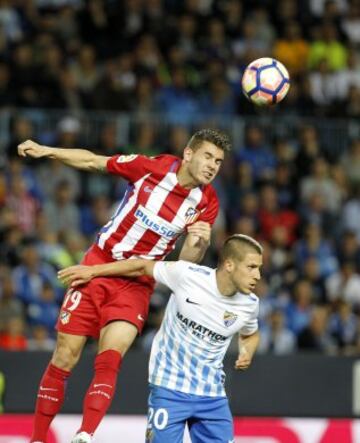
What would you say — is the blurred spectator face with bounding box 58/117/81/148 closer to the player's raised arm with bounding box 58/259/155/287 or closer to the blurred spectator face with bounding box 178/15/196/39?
the blurred spectator face with bounding box 178/15/196/39

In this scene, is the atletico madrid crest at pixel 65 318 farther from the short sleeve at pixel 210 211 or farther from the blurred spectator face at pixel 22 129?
the blurred spectator face at pixel 22 129

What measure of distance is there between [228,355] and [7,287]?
266 cm

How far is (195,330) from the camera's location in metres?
7.70

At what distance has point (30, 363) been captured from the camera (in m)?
11.1

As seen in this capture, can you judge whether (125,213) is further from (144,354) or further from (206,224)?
(144,354)

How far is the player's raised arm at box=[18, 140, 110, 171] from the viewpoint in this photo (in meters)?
7.91

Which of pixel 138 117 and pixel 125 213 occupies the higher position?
pixel 138 117

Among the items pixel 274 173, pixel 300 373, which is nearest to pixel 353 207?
pixel 274 173

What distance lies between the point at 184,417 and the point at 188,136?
737 cm

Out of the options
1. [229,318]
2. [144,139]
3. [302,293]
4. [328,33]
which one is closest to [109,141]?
[144,139]

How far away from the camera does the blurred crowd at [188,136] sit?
13336 millimetres

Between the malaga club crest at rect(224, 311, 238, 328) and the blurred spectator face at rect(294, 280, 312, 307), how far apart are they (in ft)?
19.7

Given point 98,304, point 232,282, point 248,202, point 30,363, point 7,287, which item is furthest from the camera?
point 248,202

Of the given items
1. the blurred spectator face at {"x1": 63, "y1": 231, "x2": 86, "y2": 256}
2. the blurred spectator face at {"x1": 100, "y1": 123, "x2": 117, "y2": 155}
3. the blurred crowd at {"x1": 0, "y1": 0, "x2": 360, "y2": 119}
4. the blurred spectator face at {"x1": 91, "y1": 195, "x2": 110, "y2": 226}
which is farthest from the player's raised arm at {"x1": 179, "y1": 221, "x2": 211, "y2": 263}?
the blurred crowd at {"x1": 0, "y1": 0, "x2": 360, "y2": 119}
